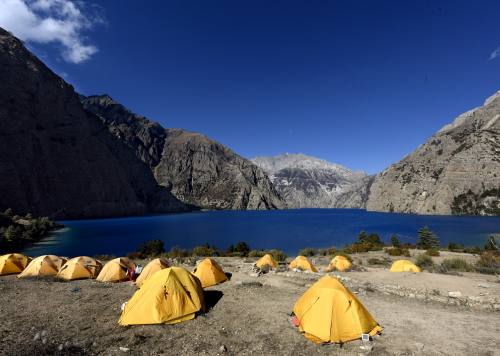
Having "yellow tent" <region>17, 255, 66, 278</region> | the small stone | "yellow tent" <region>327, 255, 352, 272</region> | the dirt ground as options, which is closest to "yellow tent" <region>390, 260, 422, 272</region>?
"yellow tent" <region>327, 255, 352, 272</region>

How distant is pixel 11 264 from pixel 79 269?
511 cm

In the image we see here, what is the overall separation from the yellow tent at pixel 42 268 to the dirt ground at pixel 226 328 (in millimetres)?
3429

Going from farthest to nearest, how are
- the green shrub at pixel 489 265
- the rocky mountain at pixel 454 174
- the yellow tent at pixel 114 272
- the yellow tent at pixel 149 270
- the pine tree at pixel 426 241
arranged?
the rocky mountain at pixel 454 174, the pine tree at pixel 426 241, the green shrub at pixel 489 265, the yellow tent at pixel 114 272, the yellow tent at pixel 149 270

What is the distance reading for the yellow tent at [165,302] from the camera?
1159 centimetres

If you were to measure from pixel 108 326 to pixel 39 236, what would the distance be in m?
71.8

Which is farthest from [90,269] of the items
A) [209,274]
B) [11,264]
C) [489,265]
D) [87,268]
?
[489,265]

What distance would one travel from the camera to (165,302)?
12.0m

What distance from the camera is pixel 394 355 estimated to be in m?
9.37

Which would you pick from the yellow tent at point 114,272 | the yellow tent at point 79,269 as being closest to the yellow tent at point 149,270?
the yellow tent at point 114,272

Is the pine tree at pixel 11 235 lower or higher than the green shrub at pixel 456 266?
lower

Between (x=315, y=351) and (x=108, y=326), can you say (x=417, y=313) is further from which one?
(x=108, y=326)

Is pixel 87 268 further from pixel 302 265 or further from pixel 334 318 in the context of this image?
pixel 334 318

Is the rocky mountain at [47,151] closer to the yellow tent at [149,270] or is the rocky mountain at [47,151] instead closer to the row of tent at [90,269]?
the row of tent at [90,269]

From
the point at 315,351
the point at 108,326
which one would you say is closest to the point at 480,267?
the point at 315,351
